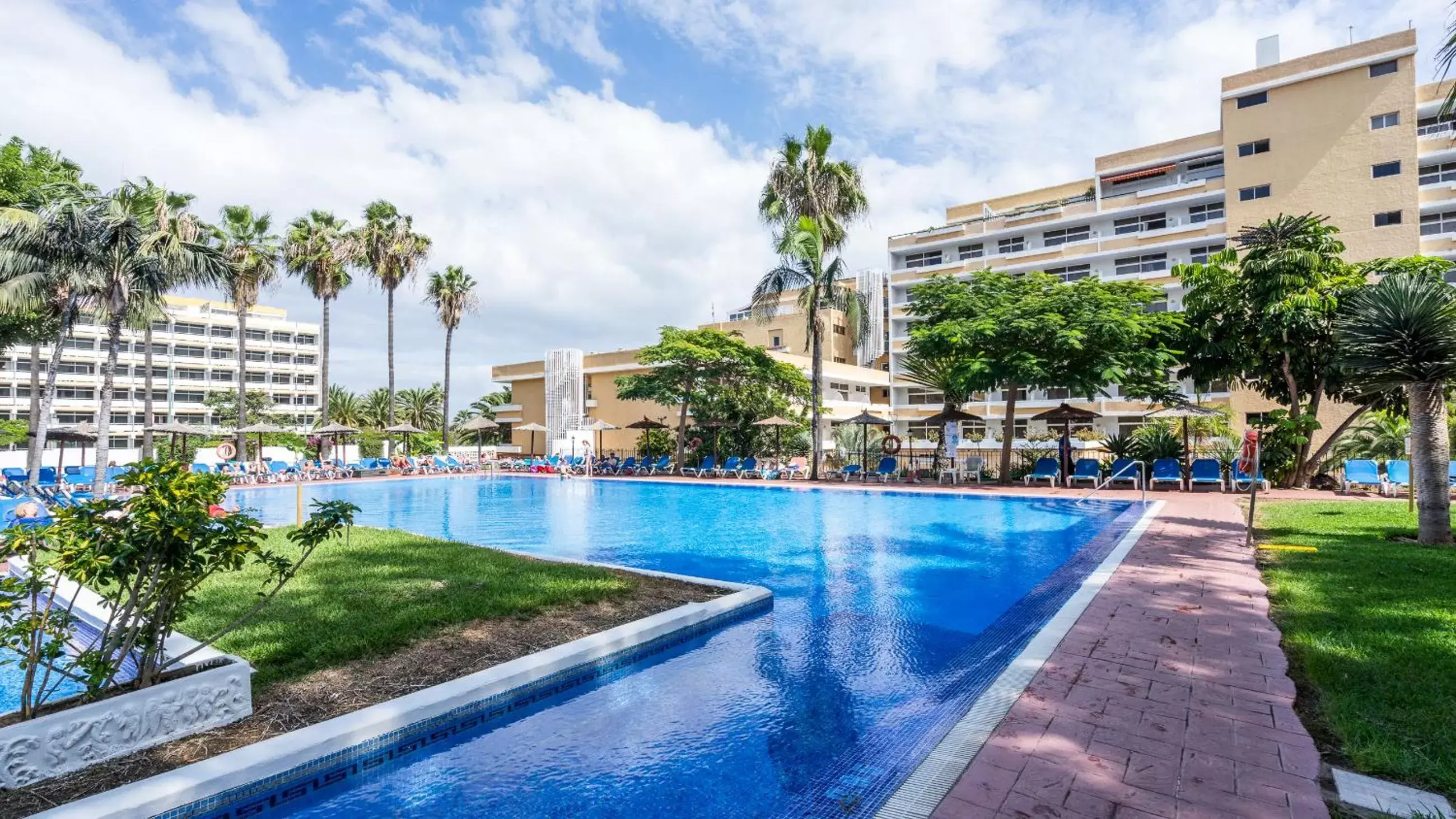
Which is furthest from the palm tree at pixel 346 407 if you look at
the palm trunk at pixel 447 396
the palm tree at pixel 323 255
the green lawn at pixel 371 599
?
A: the green lawn at pixel 371 599

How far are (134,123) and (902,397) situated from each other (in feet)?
120

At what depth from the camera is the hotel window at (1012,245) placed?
131ft

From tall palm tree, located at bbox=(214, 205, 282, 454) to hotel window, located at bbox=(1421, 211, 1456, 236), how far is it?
50.2 meters

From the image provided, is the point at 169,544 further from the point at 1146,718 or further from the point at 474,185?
the point at 474,185

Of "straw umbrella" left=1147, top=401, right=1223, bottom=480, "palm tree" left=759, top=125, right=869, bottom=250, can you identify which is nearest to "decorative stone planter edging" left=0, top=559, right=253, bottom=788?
"straw umbrella" left=1147, top=401, right=1223, bottom=480

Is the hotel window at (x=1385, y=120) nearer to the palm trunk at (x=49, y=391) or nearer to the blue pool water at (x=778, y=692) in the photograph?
the blue pool water at (x=778, y=692)

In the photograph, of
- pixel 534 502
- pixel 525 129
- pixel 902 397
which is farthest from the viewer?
pixel 902 397

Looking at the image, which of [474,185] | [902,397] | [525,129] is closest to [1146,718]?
[525,129]

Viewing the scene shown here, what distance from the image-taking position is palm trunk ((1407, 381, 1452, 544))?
7953mm

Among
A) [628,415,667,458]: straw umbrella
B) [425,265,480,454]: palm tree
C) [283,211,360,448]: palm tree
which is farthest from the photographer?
[425,265,480,454]: palm tree

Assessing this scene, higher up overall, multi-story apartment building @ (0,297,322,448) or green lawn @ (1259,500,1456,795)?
multi-story apartment building @ (0,297,322,448)

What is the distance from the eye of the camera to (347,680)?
423 centimetres

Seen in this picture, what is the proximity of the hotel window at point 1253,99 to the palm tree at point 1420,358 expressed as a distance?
106ft

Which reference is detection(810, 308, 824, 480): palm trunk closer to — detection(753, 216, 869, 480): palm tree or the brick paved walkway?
detection(753, 216, 869, 480): palm tree
